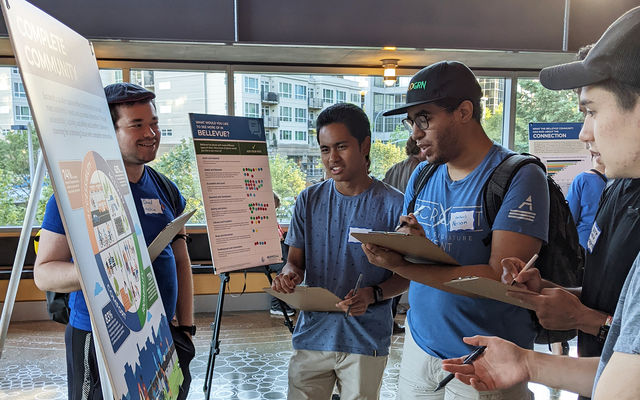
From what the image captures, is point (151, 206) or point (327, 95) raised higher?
point (327, 95)

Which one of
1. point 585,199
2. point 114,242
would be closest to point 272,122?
point 585,199

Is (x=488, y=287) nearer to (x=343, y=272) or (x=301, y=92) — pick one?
(x=343, y=272)

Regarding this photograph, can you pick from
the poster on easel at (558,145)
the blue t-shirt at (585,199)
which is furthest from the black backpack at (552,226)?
the poster on easel at (558,145)

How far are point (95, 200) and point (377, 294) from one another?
1.18 meters

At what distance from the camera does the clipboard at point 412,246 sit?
4.67 feet

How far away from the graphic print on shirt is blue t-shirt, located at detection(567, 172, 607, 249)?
2.65 m

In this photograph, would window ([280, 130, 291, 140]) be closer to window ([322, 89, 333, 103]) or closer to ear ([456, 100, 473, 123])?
window ([322, 89, 333, 103])

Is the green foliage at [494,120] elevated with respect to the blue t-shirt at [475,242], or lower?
elevated

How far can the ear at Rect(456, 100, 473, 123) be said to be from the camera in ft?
5.60

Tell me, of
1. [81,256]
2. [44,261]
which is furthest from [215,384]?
[81,256]

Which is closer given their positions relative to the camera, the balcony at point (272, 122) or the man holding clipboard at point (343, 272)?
the man holding clipboard at point (343, 272)

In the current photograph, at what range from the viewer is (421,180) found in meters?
1.92

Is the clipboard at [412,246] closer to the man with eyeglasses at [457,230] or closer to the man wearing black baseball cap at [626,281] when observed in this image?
the man with eyeglasses at [457,230]

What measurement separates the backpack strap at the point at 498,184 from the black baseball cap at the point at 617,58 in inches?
23.5
